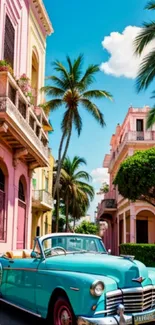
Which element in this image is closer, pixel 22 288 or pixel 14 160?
pixel 22 288

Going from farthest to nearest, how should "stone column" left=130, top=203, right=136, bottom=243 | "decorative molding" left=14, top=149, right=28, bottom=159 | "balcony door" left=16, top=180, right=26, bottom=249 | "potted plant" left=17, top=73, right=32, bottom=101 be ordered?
"stone column" left=130, top=203, right=136, bottom=243 → "balcony door" left=16, top=180, right=26, bottom=249 → "decorative molding" left=14, top=149, right=28, bottom=159 → "potted plant" left=17, top=73, right=32, bottom=101

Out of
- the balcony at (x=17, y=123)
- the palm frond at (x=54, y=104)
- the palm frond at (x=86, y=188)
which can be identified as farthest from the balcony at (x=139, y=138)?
the balcony at (x=17, y=123)

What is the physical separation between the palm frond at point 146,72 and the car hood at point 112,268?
32.7ft

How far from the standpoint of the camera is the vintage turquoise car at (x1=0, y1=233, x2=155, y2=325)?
192 inches

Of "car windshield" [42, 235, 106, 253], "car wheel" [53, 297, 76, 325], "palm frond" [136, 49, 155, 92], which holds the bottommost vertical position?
"car wheel" [53, 297, 76, 325]

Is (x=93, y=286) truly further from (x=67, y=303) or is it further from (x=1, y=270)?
(x=1, y=270)

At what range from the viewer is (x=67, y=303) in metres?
5.23

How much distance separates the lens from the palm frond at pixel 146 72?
14305 millimetres

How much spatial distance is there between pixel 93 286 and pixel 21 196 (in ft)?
45.1

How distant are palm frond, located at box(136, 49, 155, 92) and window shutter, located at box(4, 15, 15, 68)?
5853 millimetres

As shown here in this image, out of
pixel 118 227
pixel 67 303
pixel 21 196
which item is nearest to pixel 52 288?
pixel 67 303

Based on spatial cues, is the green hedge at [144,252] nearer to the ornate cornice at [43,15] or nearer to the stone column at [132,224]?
the stone column at [132,224]

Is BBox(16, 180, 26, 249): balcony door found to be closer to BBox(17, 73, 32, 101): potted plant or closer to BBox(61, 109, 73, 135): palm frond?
BBox(17, 73, 32, 101): potted plant

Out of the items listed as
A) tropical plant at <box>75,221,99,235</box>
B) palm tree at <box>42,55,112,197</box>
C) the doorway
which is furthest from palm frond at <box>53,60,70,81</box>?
tropical plant at <box>75,221,99,235</box>
